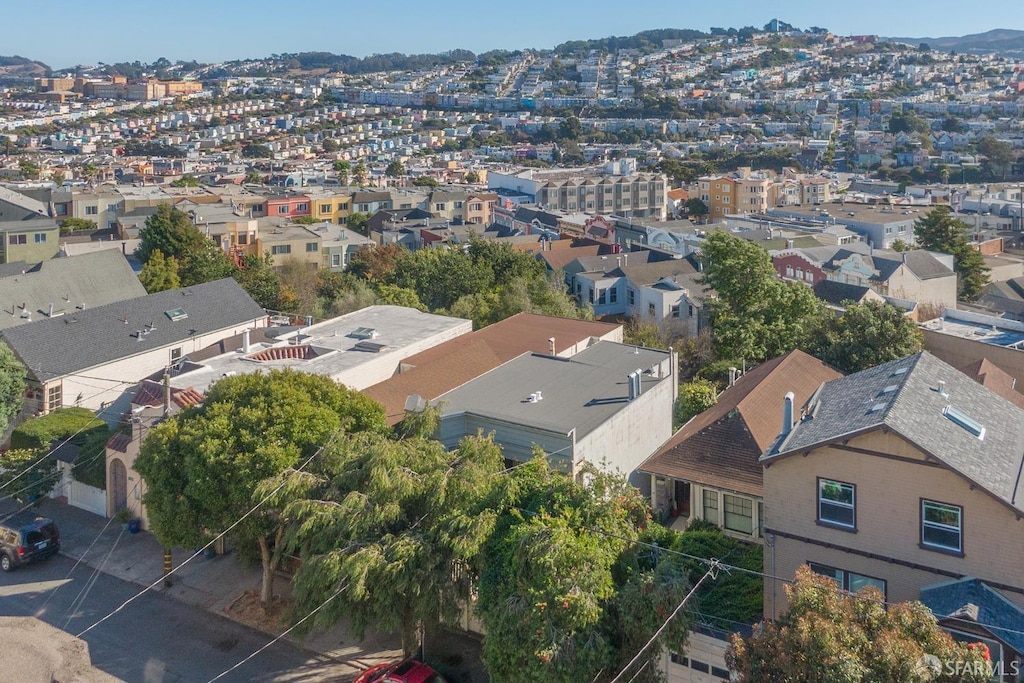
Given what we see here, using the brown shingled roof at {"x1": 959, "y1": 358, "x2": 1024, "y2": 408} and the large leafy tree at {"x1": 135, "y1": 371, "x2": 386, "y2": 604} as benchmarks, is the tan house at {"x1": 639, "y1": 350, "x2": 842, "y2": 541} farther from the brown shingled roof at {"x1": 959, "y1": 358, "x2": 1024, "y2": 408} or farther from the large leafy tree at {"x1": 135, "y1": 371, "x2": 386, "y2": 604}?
the large leafy tree at {"x1": 135, "y1": 371, "x2": 386, "y2": 604}

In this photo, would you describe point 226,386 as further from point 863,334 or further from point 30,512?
point 863,334

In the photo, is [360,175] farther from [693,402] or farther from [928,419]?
[928,419]

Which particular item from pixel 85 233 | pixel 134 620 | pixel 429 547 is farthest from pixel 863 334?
pixel 85 233

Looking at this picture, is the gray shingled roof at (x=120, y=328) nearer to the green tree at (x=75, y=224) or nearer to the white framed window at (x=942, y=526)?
the white framed window at (x=942, y=526)

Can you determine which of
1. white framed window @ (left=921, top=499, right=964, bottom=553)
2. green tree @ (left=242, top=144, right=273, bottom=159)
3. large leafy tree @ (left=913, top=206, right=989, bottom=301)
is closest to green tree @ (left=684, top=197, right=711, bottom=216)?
large leafy tree @ (left=913, top=206, right=989, bottom=301)

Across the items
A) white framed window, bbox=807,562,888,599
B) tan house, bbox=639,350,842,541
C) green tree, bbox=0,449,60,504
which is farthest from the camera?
green tree, bbox=0,449,60,504

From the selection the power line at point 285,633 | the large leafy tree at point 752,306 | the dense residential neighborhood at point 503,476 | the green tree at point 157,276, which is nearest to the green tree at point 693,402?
the dense residential neighborhood at point 503,476

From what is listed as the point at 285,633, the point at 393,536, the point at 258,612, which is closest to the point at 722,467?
the point at 393,536

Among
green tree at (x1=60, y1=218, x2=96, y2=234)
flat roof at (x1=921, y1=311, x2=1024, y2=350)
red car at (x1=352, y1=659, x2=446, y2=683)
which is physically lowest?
red car at (x1=352, y1=659, x2=446, y2=683)
